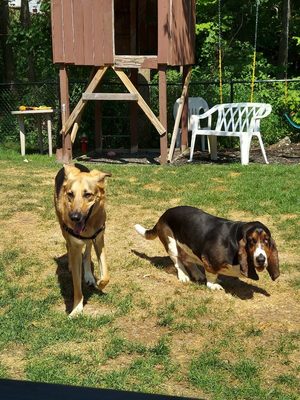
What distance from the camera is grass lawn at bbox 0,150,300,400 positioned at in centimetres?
371

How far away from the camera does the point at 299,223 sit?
7.09 meters

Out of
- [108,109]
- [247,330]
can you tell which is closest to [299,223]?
[247,330]

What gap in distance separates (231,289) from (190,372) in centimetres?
→ 157

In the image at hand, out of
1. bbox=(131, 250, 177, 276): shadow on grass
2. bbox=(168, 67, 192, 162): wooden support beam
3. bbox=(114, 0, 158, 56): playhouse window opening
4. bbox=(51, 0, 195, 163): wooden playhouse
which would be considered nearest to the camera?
bbox=(131, 250, 177, 276): shadow on grass

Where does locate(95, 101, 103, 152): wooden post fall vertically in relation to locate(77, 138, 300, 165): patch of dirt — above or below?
above

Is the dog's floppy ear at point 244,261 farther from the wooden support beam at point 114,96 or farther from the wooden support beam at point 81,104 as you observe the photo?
the wooden support beam at point 81,104

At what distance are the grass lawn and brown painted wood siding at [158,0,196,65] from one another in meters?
4.28

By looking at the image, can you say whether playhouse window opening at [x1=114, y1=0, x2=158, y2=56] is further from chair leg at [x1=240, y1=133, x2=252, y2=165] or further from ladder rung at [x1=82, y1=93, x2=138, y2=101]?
chair leg at [x1=240, y1=133, x2=252, y2=165]

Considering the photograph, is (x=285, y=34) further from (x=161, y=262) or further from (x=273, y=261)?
(x=273, y=261)

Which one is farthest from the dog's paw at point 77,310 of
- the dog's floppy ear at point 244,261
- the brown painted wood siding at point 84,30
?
the brown painted wood siding at point 84,30

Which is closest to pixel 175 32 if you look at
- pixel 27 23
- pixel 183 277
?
pixel 183 277

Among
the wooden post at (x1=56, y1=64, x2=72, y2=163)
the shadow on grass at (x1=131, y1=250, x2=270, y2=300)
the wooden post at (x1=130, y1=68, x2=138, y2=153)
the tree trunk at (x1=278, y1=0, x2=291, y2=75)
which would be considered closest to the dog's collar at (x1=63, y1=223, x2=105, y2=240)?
the shadow on grass at (x1=131, y1=250, x2=270, y2=300)

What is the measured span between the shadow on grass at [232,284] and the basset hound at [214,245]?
14 centimetres

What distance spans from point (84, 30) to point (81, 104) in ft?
4.68
